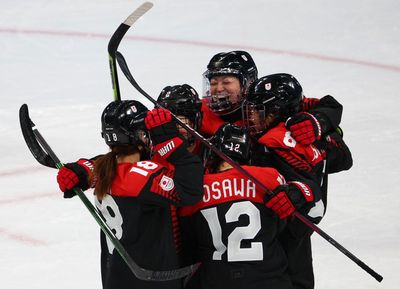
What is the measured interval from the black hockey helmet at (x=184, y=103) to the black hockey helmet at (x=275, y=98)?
0.78 feet

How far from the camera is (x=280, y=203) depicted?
11.3 feet

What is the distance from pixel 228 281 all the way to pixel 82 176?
2.36 feet

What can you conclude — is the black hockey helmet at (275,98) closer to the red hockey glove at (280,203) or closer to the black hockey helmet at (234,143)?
the black hockey helmet at (234,143)

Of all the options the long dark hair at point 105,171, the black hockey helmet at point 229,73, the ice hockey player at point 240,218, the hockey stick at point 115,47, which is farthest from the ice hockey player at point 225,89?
the long dark hair at point 105,171

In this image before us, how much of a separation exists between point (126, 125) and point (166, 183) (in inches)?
10.7

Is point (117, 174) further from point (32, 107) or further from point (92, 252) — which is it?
point (32, 107)

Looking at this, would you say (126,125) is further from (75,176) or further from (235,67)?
(235,67)

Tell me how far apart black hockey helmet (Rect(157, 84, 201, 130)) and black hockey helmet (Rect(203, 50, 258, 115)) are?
0.46ft

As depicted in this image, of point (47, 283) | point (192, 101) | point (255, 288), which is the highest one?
point (192, 101)

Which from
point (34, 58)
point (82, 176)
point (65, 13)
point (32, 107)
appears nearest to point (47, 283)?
point (82, 176)

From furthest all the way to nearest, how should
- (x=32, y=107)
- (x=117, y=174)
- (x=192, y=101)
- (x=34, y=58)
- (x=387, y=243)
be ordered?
(x=34, y=58) → (x=32, y=107) → (x=387, y=243) → (x=192, y=101) → (x=117, y=174)

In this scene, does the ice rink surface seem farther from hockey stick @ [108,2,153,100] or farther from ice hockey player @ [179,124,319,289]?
ice hockey player @ [179,124,319,289]

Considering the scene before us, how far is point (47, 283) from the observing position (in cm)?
486

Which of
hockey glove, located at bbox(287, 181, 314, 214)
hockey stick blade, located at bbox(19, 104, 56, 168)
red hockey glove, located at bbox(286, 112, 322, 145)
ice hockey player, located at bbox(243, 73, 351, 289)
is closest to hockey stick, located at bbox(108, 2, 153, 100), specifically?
hockey stick blade, located at bbox(19, 104, 56, 168)
